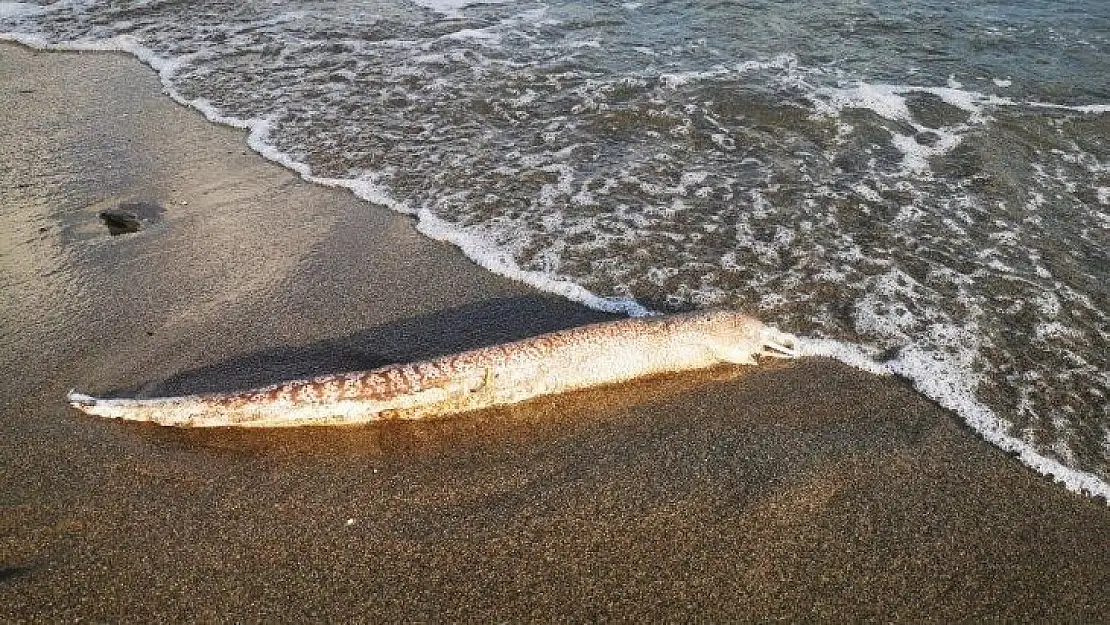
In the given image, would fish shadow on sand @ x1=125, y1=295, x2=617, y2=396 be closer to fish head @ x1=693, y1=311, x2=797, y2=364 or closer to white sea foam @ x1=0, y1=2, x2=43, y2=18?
fish head @ x1=693, y1=311, x2=797, y2=364

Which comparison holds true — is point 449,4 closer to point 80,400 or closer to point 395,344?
point 395,344

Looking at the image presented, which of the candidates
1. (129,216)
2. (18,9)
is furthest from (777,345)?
(18,9)

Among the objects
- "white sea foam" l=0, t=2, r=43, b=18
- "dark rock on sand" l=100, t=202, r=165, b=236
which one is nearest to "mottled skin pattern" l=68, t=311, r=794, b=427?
"dark rock on sand" l=100, t=202, r=165, b=236

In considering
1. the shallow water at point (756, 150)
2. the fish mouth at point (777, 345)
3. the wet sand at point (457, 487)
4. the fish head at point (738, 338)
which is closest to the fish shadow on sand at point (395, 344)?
the wet sand at point (457, 487)

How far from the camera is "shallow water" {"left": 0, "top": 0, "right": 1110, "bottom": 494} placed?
4.37m

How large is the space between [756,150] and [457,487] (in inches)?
177

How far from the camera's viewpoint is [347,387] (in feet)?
11.5

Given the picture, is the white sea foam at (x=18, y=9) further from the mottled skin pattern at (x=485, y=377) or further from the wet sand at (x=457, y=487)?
the mottled skin pattern at (x=485, y=377)

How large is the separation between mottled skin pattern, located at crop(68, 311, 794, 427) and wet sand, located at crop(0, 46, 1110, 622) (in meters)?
0.09

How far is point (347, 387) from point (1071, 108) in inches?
295

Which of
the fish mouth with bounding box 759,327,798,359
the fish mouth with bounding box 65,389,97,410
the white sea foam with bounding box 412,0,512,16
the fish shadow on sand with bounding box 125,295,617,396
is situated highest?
the white sea foam with bounding box 412,0,512,16

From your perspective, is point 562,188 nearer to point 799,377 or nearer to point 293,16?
point 799,377

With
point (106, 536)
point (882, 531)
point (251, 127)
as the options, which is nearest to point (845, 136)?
point (882, 531)

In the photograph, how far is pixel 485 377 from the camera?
3.66m
